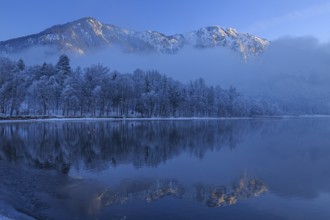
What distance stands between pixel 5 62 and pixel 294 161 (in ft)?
376

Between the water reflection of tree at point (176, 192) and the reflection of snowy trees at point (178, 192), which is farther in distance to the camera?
the reflection of snowy trees at point (178, 192)

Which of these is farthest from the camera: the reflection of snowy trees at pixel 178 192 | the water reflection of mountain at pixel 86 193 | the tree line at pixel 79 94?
the tree line at pixel 79 94

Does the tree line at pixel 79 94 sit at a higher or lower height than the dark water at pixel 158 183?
higher

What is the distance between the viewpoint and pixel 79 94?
136 meters

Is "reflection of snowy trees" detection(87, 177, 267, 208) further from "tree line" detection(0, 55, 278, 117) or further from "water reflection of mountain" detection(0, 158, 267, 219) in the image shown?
"tree line" detection(0, 55, 278, 117)

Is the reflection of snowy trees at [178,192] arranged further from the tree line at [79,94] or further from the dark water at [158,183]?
the tree line at [79,94]

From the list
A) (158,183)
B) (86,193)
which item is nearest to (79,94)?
(158,183)

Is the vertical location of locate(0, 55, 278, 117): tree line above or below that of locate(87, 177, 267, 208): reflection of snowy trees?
above

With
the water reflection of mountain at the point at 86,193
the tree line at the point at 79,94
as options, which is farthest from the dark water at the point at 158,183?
the tree line at the point at 79,94

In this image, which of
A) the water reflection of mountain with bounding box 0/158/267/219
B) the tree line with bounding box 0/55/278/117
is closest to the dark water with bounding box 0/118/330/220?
the water reflection of mountain with bounding box 0/158/267/219

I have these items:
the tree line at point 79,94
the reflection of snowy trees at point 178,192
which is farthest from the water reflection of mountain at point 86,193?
the tree line at point 79,94

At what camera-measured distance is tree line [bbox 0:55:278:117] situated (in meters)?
119

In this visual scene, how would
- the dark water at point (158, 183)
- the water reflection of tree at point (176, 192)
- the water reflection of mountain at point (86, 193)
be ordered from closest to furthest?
the water reflection of mountain at point (86, 193) → the dark water at point (158, 183) → the water reflection of tree at point (176, 192)

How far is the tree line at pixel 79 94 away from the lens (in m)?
119
